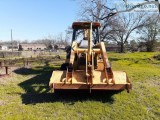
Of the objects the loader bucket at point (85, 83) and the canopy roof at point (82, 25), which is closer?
the loader bucket at point (85, 83)

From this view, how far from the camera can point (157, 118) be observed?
7.10 metres

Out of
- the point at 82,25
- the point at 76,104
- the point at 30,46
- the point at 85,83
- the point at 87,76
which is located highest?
the point at 82,25

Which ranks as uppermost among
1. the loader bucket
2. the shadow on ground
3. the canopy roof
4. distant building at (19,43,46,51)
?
the canopy roof

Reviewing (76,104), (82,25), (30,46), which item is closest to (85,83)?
(76,104)

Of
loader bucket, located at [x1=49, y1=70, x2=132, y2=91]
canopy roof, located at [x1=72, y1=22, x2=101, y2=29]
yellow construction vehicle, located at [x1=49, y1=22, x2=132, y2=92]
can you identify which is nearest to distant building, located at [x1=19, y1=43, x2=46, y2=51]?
canopy roof, located at [x1=72, y1=22, x2=101, y2=29]

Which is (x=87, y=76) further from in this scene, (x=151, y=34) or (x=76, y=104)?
(x=151, y=34)

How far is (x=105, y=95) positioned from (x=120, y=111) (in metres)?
1.38

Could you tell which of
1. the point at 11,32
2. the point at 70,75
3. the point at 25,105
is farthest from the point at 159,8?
the point at 11,32

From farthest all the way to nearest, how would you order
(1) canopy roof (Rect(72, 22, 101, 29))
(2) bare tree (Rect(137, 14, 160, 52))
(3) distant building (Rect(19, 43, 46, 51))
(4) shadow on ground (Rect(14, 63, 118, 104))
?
(3) distant building (Rect(19, 43, 46, 51)) → (2) bare tree (Rect(137, 14, 160, 52)) → (1) canopy roof (Rect(72, 22, 101, 29)) → (4) shadow on ground (Rect(14, 63, 118, 104))

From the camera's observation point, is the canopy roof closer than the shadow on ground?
No

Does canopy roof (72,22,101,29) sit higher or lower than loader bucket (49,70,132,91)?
higher

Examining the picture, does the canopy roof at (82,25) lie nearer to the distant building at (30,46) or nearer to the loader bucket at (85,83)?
the loader bucket at (85,83)

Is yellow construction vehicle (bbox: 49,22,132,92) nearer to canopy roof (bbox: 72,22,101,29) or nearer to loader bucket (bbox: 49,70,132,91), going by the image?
loader bucket (bbox: 49,70,132,91)

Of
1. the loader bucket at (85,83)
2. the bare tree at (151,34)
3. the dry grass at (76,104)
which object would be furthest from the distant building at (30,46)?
the loader bucket at (85,83)
